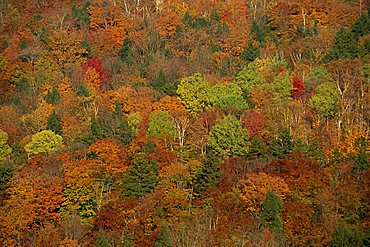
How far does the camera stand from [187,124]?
2432 inches

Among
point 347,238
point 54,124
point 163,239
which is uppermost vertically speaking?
point 347,238

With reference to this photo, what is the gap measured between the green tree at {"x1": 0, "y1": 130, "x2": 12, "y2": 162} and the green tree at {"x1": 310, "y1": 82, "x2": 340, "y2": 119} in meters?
25.3

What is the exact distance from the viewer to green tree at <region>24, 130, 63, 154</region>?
61438mm

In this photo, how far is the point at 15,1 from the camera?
102m

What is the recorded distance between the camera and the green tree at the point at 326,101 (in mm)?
61166

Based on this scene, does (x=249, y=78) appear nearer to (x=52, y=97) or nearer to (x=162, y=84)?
(x=162, y=84)

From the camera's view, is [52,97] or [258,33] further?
[258,33]

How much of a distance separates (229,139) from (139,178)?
330 inches

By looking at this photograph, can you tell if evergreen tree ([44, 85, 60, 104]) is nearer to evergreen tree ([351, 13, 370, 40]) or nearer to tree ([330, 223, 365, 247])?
evergreen tree ([351, 13, 370, 40])

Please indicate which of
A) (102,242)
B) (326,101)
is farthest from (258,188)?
(326,101)

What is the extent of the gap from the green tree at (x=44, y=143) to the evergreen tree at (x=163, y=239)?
2005cm

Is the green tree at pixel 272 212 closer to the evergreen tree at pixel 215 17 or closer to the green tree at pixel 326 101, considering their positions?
the green tree at pixel 326 101

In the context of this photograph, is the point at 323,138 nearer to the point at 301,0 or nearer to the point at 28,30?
the point at 301,0

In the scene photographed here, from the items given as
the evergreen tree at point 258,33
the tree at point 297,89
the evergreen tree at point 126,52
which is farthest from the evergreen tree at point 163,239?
the evergreen tree at point 258,33
